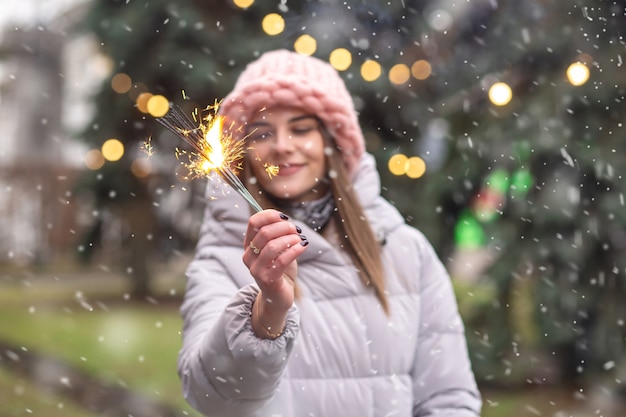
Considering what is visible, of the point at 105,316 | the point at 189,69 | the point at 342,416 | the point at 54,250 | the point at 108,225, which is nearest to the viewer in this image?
the point at 342,416

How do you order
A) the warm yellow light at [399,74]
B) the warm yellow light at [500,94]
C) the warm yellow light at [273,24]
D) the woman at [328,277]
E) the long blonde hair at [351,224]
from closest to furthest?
1. the woman at [328,277]
2. the long blonde hair at [351,224]
3. the warm yellow light at [500,94]
4. the warm yellow light at [399,74]
5. the warm yellow light at [273,24]

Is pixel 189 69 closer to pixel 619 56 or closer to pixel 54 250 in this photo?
pixel 619 56

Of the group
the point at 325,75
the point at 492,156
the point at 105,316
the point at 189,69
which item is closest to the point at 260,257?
the point at 325,75

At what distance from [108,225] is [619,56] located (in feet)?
25.2

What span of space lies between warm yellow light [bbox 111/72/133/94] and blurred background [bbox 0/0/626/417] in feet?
0.05

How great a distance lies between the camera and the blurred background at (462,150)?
17.4 ft

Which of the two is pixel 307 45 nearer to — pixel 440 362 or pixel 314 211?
pixel 314 211

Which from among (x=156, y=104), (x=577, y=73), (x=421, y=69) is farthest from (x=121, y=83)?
(x=577, y=73)

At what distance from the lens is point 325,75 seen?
2.36 meters

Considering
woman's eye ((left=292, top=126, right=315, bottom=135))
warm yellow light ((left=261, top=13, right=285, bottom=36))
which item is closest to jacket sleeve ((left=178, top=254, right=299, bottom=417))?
woman's eye ((left=292, top=126, right=315, bottom=135))

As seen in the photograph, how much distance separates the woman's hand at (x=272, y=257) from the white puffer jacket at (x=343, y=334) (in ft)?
0.38

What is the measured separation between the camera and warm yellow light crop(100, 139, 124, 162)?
953cm

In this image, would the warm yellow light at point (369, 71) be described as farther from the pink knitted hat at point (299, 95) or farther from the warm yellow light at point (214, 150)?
the warm yellow light at point (214, 150)

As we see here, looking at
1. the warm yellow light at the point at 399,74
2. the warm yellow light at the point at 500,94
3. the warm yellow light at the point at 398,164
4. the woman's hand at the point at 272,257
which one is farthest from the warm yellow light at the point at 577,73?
the woman's hand at the point at 272,257
